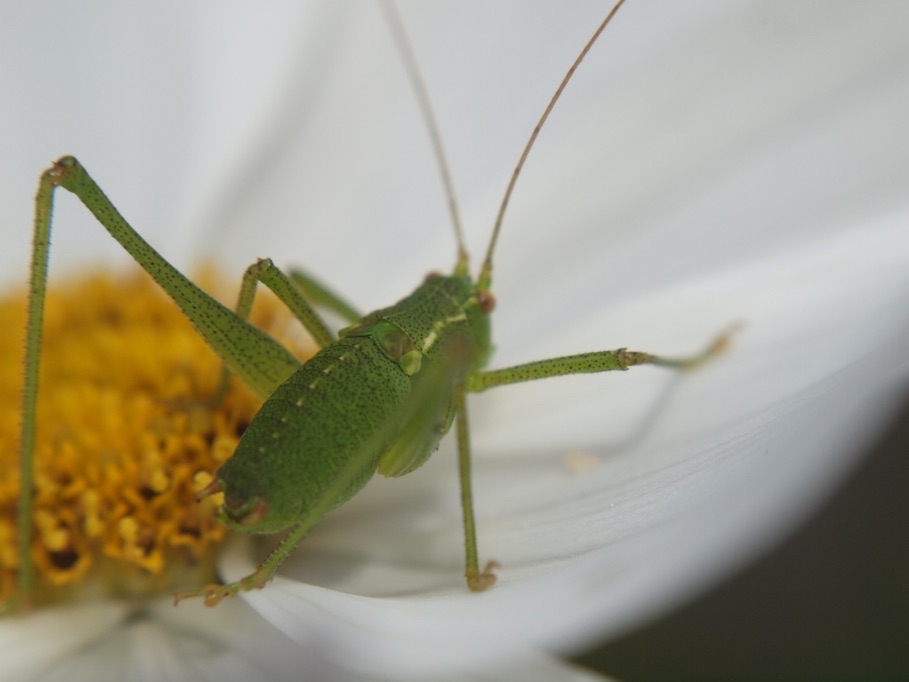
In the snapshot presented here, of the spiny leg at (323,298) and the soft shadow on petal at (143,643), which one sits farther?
the spiny leg at (323,298)

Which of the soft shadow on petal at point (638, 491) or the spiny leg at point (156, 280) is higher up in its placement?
the spiny leg at point (156, 280)

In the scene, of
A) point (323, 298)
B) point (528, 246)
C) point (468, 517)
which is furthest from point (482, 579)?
point (528, 246)

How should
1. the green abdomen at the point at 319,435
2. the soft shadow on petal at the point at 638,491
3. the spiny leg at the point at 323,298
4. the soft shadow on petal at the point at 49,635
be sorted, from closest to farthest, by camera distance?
the soft shadow on petal at the point at 638,491
the green abdomen at the point at 319,435
the soft shadow on petal at the point at 49,635
the spiny leg at the point at 323,298

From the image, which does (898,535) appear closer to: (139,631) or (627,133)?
(627,133)

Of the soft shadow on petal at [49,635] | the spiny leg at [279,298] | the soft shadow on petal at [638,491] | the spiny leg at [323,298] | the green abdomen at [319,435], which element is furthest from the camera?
the spiny leg at [323,298]

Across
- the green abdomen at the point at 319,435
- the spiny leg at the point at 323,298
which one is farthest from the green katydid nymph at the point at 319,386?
the spiny leg at the point at 323,298

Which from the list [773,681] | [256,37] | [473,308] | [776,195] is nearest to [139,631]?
[473,308]

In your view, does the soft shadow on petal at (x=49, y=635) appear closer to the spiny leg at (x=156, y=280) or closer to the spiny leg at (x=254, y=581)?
the spiny leg at (x=156, y=280)
